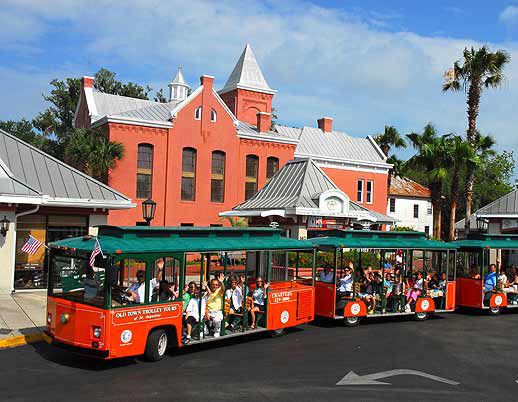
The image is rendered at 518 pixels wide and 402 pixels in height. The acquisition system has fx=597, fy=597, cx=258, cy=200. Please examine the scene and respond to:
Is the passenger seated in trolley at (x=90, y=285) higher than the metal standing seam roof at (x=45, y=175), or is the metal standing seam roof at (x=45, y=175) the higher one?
the metal standing seam roof at (x=45, y=175)

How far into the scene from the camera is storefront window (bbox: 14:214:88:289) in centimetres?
2131

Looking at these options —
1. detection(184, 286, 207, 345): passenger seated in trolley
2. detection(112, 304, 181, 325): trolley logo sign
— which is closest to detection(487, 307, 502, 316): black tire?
detection(184, 286, 207, 345): passenger seated in trolley

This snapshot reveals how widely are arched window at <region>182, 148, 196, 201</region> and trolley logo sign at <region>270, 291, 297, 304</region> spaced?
25434 mm

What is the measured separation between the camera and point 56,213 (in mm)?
22125

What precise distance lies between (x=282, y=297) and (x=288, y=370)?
3761 mm

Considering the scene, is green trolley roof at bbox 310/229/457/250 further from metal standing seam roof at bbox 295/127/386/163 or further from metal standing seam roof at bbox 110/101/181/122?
metal standing seam roof at bbox 295/127/386/163

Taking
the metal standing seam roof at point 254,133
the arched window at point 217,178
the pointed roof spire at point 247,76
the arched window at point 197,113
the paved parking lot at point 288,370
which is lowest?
the paved parking lot at point 288,370

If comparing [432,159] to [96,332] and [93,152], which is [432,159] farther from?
[96,332]

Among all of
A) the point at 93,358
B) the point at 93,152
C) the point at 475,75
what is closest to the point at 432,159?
the point at 475,75

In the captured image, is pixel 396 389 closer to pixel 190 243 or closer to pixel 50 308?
pixel 190 243

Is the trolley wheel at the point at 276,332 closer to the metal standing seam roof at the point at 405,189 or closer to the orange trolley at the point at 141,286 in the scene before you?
the orange trolley at the point at 141,286

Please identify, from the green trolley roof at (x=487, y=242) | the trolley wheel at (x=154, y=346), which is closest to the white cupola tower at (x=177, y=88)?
the green trolley roof at (x=487, y=242)

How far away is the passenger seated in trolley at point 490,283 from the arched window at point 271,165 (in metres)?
24.6

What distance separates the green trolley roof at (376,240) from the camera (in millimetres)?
16922
